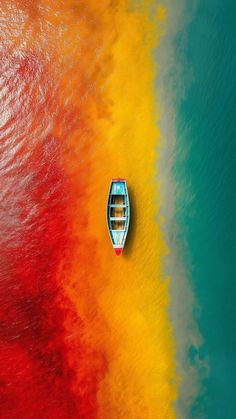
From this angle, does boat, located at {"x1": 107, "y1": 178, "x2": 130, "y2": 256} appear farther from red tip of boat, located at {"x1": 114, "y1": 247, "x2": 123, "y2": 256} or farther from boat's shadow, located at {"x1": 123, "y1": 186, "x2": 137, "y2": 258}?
boat's shadow, located at {"x1": 123, "y1": 186, "x2": 137, "y2": 258}

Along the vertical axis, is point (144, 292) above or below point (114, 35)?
below

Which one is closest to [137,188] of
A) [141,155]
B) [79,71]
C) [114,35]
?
[141,155]

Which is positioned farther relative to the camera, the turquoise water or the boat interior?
the boat interior

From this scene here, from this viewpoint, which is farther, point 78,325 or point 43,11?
point 43,11

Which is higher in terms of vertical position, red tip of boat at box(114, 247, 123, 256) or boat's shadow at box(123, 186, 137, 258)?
boat's shadow at box(123, 186, 137, 258)

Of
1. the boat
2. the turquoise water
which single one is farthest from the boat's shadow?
the turquoise water

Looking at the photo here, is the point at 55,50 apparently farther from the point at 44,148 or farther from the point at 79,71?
the point at 44,148

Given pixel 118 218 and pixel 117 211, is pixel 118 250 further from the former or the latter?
pixel 117 211

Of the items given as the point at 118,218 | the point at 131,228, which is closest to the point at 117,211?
the point at 118,218
